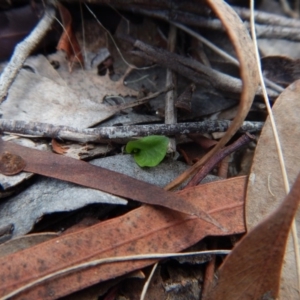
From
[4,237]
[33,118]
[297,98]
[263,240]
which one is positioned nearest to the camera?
[263,240]

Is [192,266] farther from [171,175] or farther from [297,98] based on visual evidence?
[297,98]

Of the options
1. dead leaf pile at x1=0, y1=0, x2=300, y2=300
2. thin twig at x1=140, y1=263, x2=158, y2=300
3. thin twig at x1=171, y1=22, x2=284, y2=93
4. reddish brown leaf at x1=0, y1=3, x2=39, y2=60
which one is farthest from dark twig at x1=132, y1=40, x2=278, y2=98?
thin twig at x1=140, y1=263, x2=158, y2=300

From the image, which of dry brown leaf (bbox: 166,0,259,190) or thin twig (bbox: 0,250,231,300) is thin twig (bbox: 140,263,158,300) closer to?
thin twig (bbox: 0,250,231,300)

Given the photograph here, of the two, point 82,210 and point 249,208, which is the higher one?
point 249,208

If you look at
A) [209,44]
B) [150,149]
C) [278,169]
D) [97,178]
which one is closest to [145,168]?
[150,149]

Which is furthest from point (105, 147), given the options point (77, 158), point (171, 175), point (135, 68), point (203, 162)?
point (135, 68)

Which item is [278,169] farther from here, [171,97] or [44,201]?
[44,201]
